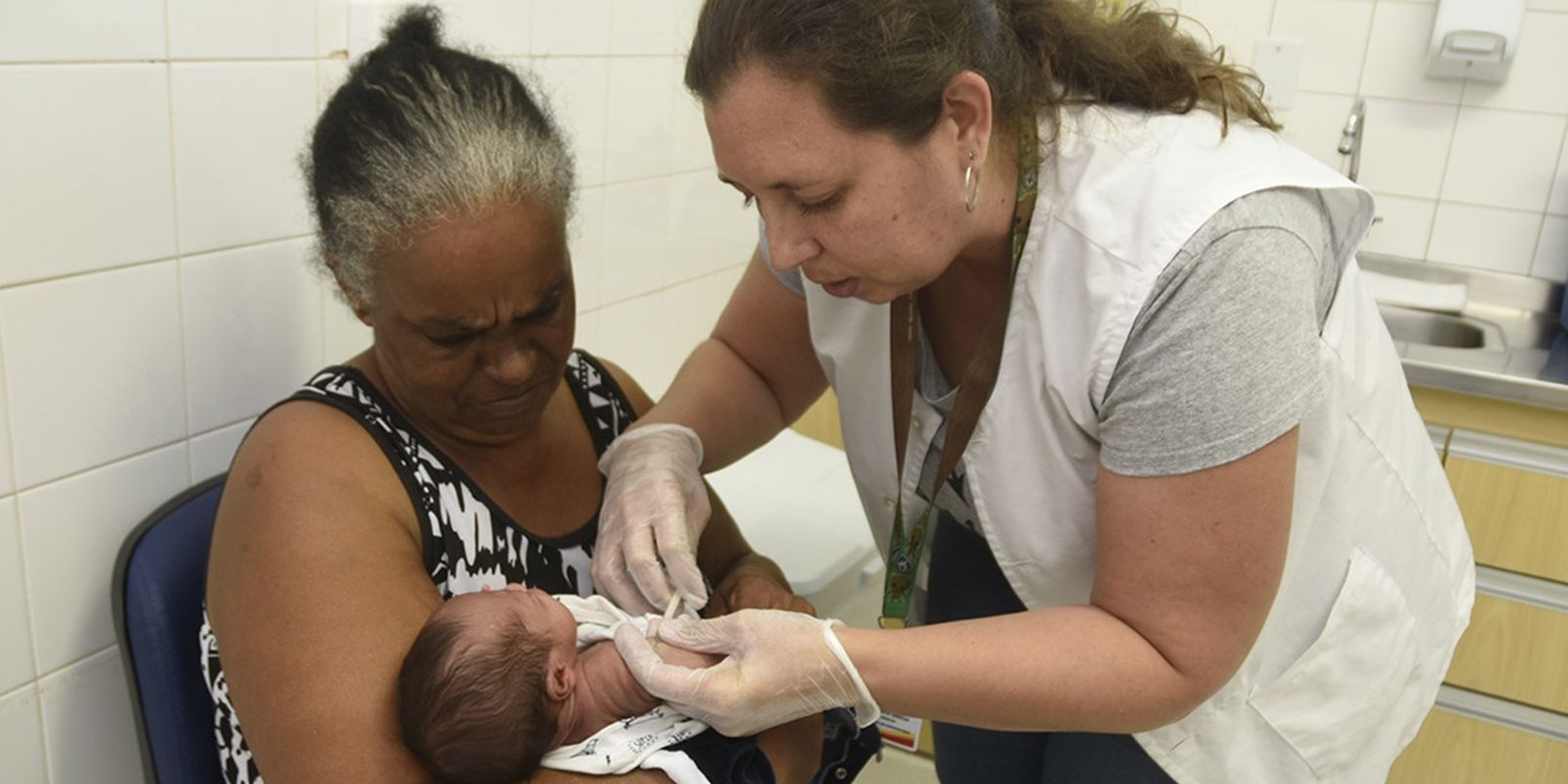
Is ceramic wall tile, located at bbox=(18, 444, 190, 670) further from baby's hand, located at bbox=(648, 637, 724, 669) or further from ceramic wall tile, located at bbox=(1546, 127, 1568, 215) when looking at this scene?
ceramic wall tile, located at bbox=(1546, 127, 1568, 215)

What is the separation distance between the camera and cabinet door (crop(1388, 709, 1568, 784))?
255 centimetres

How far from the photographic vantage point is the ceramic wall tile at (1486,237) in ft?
9.45

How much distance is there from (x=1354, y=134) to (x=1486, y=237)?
451mm

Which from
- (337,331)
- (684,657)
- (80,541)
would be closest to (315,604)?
(684,657)

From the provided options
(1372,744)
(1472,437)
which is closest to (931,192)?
(1372,744)

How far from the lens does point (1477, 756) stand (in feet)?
8.50

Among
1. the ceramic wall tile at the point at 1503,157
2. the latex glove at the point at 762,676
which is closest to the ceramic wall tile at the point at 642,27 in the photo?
the latex glove at the point at 762,676

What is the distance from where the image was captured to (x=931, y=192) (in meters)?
1.10

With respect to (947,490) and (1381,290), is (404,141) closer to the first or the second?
(947,490)

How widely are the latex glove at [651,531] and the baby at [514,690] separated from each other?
65 millimetres

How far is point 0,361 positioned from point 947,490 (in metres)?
0.99

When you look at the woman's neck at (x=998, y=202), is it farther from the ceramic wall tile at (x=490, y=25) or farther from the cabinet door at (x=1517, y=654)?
the cabinet door at (x=1517, y=654)

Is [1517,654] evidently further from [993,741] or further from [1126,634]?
[1126,634]

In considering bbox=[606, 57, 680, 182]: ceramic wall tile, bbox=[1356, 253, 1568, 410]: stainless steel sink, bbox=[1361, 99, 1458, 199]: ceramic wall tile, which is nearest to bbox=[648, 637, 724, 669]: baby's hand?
bbox=[606, 57, 680, 182]: ceramic wall tile
